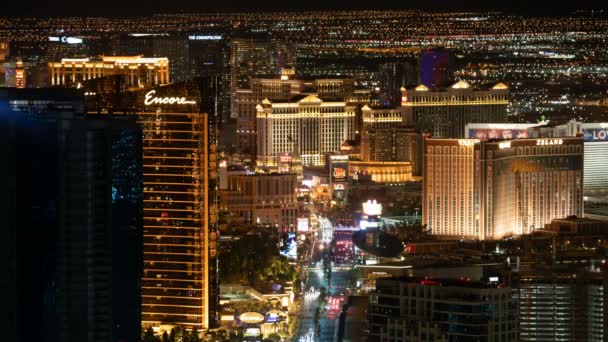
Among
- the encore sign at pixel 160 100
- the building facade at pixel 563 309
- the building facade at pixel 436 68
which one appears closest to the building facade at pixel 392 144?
the building facade at pixel 436 68

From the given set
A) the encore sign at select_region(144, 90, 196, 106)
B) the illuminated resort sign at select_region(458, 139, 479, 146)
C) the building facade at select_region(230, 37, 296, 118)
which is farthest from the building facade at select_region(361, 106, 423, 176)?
the encore sign at select_region(144, 90, 196, 106)

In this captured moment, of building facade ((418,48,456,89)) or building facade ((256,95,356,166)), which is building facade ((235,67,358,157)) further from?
building facade ((418,48,456,89))

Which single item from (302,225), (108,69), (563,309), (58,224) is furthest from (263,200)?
(58,224)

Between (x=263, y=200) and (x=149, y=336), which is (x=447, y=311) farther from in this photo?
(x=263, y=200)

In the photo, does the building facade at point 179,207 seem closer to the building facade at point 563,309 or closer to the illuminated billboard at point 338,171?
the building facade at point 563,309

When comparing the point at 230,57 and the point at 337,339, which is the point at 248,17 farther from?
the point at 337,339
